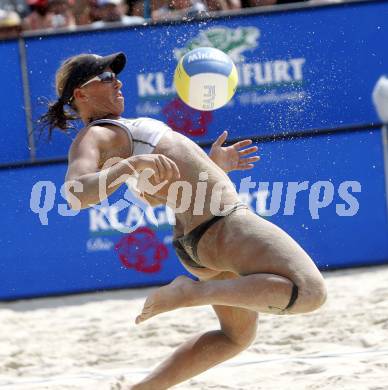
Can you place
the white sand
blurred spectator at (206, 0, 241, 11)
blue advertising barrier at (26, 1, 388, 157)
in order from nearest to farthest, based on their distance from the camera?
the white sand
blue advertising barrier at (26, 1, 388, 157)
blurred spectator at (206, 0, 241, 11)

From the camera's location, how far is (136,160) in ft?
10.5

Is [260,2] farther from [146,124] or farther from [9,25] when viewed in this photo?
[146,124]

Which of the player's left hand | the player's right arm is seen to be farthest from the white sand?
the player's right arm

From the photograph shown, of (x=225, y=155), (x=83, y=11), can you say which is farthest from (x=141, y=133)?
(x=83, y=11)

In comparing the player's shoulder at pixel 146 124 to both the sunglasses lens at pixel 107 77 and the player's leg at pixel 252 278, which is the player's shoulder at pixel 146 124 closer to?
the sunglasses lens at pixel 107 77

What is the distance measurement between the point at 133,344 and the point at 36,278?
156 centimetres

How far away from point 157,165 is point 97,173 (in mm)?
217

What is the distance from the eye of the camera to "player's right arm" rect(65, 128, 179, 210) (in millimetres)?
3201

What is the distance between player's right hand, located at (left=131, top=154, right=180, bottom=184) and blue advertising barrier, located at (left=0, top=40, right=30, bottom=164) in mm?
4130

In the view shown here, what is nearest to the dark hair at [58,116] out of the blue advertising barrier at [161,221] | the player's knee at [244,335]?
the player's knee at [244,335]

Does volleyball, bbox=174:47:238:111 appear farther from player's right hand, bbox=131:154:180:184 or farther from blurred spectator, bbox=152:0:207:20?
blurred spectator, bbox=152:0:207:20

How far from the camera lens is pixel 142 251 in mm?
6391

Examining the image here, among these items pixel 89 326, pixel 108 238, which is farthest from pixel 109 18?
pixel 89 326

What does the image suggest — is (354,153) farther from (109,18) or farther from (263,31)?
(109,18)
